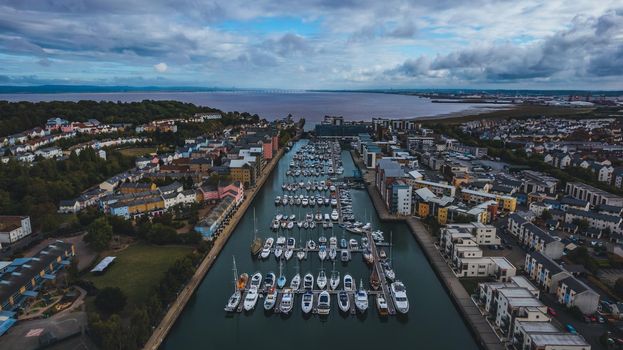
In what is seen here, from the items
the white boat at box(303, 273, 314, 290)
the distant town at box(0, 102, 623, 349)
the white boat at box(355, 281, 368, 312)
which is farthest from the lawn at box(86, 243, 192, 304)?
the white boat at box(355, 281, 368, 312)

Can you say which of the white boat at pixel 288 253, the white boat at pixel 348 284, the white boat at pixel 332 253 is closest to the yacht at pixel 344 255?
the white boat at pixel 332 253

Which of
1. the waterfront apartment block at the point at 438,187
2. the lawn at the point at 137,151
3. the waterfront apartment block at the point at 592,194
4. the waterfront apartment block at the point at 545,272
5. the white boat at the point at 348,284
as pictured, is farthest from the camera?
the lawn at the point at 137,151

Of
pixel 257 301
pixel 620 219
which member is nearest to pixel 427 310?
pixel 257 301

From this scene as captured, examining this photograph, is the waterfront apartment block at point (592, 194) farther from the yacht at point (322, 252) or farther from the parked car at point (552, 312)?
the yacht at point (322, 252)

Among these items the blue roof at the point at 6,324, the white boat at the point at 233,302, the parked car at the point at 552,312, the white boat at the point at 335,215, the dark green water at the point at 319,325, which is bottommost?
the dark green water at the point at 319,325

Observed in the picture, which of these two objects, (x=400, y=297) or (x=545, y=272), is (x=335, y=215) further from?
(x=545, y=272)

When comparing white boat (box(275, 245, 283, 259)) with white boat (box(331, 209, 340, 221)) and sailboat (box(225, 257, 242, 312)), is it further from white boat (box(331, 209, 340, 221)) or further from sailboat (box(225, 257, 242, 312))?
white boat (box(331, 209, 340, 221))

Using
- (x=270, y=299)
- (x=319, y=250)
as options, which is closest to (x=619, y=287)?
(x=319, y=250)
